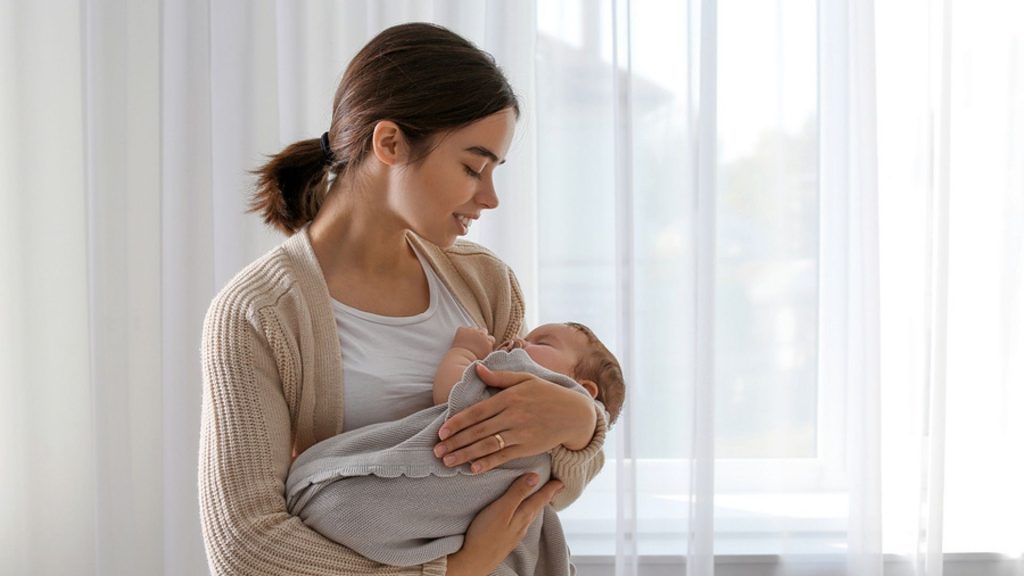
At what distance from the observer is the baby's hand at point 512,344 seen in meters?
1.52

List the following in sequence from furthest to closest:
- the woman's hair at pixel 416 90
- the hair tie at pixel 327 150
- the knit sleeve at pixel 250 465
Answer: the hair tie at pixel 327 150, the woman's hair at pixel 416 90, the knit sleeve at pixel 250 465

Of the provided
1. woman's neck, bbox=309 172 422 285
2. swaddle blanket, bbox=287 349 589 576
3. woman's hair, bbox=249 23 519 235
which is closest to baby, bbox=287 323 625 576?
swaddle blanket, bbox=287 349 589 576

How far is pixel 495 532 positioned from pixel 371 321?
0.37 m

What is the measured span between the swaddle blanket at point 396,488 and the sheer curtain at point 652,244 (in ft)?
3.27

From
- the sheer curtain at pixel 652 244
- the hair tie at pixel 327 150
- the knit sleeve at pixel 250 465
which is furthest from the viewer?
the sheer curtain at pixel 652 244

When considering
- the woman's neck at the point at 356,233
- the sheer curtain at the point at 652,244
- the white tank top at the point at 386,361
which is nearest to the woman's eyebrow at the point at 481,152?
the woman's neck at the point at 356,233

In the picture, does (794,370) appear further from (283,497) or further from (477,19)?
(283,497)

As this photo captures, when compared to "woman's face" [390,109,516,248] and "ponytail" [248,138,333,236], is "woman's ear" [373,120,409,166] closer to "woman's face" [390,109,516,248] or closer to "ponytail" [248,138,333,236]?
"woman's face" [390,109,516,248]

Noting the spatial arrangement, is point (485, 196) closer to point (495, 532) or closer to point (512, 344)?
point (512, 344)

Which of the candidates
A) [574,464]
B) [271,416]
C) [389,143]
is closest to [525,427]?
[574,464]

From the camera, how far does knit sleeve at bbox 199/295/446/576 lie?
1.23 m

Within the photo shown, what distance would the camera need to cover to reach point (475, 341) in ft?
4.77

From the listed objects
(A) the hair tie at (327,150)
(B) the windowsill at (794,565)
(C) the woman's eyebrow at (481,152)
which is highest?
(A) the hair tie at (327,150)

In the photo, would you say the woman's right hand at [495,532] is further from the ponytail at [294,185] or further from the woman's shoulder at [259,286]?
the ponytail at [294,185]
